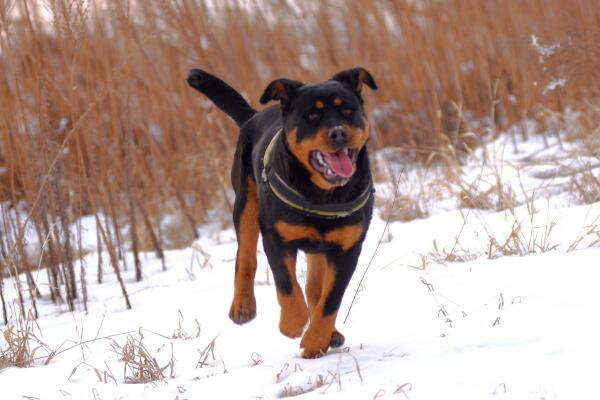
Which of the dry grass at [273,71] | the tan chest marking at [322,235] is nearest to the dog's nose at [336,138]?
the tan chest marking at [322,235]

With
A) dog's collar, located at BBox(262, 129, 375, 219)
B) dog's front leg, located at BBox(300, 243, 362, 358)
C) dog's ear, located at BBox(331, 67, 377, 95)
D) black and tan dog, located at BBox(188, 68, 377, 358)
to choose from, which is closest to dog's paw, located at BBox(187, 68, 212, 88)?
black and tan dog, located at BBox(188, 68, 377, 358)

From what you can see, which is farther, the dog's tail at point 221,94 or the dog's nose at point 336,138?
the dog's tail at point 221,94

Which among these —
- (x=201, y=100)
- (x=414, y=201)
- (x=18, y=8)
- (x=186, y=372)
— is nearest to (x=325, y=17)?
(x=201, y=100)

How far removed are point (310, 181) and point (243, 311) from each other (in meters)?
0.64

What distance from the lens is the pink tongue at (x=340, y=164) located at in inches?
111

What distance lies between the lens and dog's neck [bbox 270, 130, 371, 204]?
289 cm

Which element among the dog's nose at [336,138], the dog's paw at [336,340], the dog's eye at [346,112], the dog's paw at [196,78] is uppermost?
the dog's paw at [196,78]

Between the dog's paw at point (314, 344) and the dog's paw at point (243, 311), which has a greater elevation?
the dog's paw at point (243, 311)

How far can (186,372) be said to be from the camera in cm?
293

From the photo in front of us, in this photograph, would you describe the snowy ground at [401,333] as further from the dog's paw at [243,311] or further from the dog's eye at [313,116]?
the dog's eye at [313,116]

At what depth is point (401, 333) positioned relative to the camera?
2949 millimetres

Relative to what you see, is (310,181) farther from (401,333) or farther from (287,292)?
(401,333)

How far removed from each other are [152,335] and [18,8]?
7.97ft

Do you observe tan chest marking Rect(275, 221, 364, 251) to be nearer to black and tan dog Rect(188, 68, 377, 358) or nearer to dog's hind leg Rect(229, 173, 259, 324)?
black and tan dog Rect(188, 68, 377, 358)
